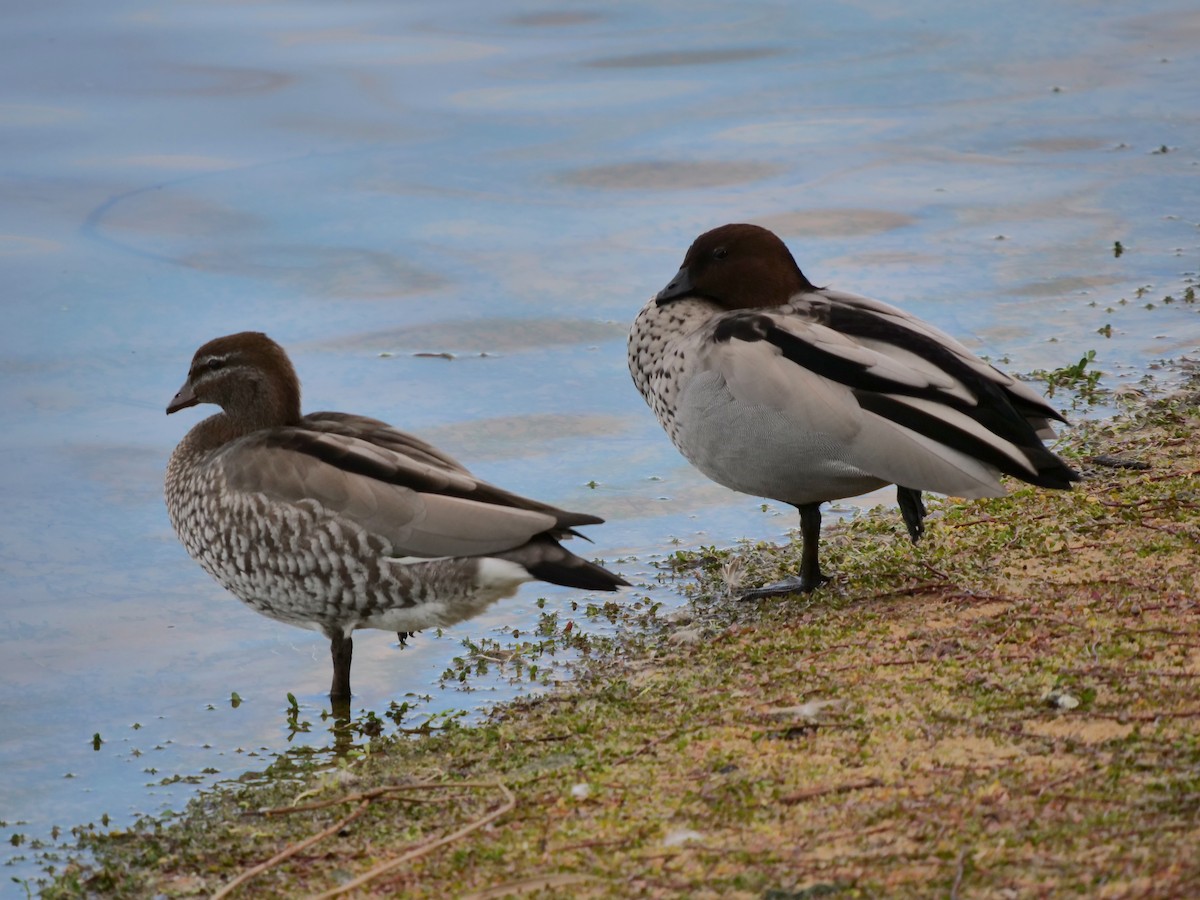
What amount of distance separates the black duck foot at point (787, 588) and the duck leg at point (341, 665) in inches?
61.4

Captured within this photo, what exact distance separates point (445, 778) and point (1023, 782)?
5.47ft

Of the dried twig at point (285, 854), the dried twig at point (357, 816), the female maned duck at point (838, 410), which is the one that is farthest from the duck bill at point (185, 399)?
the dried twig at point (285, 854)

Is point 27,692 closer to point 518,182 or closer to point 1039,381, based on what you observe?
point 1039,381

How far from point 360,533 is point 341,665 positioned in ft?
2.10

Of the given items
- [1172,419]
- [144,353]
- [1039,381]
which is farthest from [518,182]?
[1172,419]

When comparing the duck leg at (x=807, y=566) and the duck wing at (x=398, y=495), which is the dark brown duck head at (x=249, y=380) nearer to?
the duck wing at (x=398, y=495)

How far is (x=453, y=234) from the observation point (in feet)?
38.0

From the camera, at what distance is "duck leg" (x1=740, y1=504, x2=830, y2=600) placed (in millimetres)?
6160

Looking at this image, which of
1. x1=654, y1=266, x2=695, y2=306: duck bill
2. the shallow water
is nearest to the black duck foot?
the shallow water

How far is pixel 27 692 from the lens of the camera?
6371 millimetres

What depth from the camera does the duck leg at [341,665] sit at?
19.7 ft

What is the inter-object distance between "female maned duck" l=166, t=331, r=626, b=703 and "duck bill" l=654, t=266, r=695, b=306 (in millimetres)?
1242

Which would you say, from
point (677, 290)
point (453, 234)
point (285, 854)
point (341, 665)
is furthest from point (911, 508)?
point (453, 234)

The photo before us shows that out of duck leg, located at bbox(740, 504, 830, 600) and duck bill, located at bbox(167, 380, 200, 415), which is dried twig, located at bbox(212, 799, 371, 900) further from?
duck bill, located at bbox(167, 380, 200, 415)
